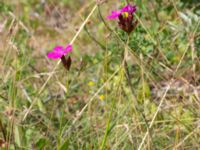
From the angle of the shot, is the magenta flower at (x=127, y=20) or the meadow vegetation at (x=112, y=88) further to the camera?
the meadow vegetation at (x=112, y=88)

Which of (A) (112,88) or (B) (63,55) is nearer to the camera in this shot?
(B) (63,55)

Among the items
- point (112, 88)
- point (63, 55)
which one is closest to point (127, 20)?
point (63, 55)

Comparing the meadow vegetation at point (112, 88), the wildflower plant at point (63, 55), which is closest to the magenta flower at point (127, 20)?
the meadow vegetation at point (112, 88)

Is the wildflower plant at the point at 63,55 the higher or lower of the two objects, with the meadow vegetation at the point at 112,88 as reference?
higher

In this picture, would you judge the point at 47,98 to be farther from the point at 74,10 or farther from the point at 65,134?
the point at 74,10

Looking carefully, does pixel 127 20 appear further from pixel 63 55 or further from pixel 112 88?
pixel 112 88

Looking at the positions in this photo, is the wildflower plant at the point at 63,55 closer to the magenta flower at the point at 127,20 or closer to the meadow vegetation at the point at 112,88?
the meadow vegetation at the point at 112,88

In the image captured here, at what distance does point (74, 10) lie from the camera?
4129 mm

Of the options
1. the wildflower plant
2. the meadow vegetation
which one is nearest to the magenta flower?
the meadow vegetation

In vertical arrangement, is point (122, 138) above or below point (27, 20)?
below

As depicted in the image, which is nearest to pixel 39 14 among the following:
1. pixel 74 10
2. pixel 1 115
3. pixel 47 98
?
pixel 74 10

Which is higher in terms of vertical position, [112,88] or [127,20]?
[127,20]

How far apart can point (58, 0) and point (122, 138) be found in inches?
104

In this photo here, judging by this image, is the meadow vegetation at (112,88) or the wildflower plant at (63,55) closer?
the wildflower plant at (63,55)
